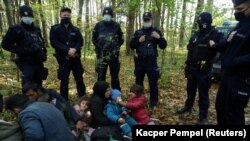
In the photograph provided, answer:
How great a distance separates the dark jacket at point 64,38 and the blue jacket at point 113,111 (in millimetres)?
1790

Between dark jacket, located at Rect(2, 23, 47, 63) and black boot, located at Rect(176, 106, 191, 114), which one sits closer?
dark jacket, located at Rect(2, 23, 47, 63)

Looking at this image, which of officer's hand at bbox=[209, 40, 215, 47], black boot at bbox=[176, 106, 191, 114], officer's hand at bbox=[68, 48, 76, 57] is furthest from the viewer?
black boot at bbox=[176, 106, 191, 114]

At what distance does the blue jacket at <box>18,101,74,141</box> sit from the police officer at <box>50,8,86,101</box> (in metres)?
3.22

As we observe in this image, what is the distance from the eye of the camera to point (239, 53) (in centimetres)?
399

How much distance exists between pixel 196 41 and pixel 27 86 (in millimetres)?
3343

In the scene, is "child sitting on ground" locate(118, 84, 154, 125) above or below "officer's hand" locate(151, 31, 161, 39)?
below

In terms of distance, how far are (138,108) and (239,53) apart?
7.62ft

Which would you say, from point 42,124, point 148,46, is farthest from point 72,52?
point 42,124

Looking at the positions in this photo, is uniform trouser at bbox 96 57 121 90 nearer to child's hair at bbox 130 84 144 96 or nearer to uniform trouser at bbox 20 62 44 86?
uniform trouser at bbox 20 62 44 86

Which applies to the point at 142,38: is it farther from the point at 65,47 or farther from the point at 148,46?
the point at 65,47

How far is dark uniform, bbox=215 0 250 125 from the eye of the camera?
3.92 meters

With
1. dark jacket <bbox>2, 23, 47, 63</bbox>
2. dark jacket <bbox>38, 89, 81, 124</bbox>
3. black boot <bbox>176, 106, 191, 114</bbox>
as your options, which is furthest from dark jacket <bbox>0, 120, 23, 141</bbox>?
black boot <bbox>176, 106, 191, 114</bbox>

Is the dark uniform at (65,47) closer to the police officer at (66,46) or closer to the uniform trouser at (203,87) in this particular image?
the police officer at (66,46)

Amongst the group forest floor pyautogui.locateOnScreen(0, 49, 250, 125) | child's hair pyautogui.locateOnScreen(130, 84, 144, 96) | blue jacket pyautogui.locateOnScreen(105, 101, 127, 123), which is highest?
child's hair pyautogui.locateOnScreen(130, 84, 144, 96)
